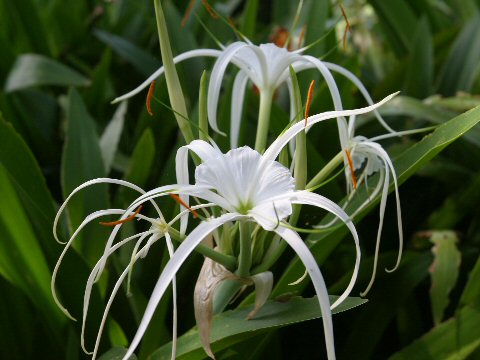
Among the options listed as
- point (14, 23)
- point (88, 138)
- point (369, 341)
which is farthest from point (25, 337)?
point (14, 23)

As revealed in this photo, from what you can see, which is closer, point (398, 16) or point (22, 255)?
point (22, 255)

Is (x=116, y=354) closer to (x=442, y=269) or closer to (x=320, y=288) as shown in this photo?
(x=320, y=288)

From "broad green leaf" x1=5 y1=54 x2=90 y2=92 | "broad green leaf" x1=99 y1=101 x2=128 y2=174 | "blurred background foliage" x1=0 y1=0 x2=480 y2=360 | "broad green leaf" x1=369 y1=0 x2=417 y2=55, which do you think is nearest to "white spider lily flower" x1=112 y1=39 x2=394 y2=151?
"blurred background foliage" x1=0 y1=0 x2=480 y2=360

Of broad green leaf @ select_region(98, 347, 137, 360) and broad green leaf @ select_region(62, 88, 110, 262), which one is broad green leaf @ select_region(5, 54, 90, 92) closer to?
broad green leaf @ select_region(62, 88, 110, 262)

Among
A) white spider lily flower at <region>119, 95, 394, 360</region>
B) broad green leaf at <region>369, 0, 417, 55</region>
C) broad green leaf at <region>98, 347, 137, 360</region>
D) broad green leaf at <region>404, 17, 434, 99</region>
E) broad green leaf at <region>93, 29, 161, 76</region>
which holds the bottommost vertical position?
broad green leaf at <region>98, 347, 137, 360</region>

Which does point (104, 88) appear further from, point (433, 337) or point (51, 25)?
A: point (433, 337)

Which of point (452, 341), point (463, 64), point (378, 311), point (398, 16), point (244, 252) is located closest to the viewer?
point (244, 252)

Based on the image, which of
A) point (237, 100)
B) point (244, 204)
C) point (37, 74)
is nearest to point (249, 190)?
point (244, 204)

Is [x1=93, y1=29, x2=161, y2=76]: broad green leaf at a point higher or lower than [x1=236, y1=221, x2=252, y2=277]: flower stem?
higher

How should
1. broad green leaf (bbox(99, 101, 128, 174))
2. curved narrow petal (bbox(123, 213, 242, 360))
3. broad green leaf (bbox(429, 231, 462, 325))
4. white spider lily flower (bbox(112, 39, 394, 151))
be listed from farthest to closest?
broad green leaf (bbox(99, 101, 128, 174)), broad green leaf (bbox(429, 231, 462, 325)), white spider lily flower (bbox(112, 39, 394, 151)), curved narrow petal (bbox(123, 213, 242, 360))
